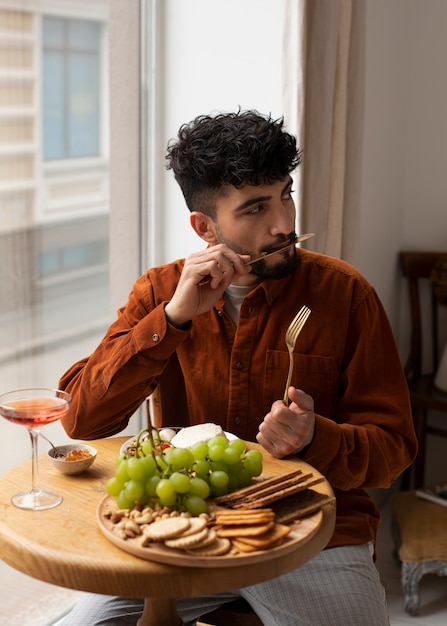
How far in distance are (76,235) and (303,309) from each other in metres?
0.90

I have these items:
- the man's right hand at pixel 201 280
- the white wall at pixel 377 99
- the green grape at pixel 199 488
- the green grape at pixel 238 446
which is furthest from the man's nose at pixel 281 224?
the white wall at pixel 377 99

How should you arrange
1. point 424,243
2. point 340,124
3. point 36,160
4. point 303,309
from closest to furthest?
point 303,309
point 36,160
point 340,124
point 424,243

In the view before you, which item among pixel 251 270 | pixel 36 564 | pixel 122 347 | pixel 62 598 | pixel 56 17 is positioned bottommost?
pixel 62 598

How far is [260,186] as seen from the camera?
5.76 ft

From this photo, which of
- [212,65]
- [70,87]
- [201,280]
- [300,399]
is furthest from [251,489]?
[212,65]

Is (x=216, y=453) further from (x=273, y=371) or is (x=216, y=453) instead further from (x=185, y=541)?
(x=273, y=371)

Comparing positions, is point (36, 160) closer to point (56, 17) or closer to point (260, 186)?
point (56, 17)

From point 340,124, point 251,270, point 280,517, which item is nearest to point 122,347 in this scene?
point 251,270

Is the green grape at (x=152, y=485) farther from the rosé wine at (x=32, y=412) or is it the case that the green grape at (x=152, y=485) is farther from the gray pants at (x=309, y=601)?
the gray pants at (x=309, y=601)

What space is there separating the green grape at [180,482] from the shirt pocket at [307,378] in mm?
572

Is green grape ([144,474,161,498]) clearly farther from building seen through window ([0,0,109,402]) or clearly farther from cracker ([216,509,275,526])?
building seen through window ([0,0,109,402])

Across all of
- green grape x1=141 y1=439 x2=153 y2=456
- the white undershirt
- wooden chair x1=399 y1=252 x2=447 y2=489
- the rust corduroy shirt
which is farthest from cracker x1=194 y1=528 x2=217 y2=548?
wooden chair x1=399 y1=252 x2=447 y2=489

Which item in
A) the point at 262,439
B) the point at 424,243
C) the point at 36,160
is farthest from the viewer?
the point at 424,243

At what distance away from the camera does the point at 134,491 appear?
50.5 inches
